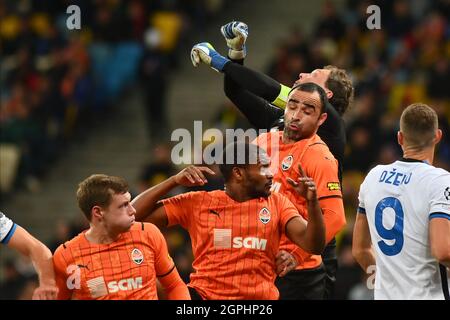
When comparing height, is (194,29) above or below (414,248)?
above

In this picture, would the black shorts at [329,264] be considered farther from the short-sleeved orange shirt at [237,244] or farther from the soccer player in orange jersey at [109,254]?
the soccer player in orange jersey at [109,254]

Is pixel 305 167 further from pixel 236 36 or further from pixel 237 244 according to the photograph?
pixel 236 36

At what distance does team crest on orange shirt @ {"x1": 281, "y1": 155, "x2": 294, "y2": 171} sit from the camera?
713 cm

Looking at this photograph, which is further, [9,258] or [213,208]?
[9,258]

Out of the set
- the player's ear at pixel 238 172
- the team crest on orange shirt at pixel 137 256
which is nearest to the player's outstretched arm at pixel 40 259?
Answer: the team crest on orange shirt at pixel 137 256

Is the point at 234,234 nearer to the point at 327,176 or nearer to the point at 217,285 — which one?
the point at 217,285

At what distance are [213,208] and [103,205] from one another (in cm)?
70

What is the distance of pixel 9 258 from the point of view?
49.6 feet

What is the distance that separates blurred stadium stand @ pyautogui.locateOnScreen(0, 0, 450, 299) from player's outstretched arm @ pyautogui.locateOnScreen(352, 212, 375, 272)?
5.83 m

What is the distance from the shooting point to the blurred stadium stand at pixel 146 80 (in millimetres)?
13812

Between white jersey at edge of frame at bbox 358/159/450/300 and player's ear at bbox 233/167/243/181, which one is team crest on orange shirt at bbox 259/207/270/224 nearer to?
player's ear at bbox 233/167/243/181

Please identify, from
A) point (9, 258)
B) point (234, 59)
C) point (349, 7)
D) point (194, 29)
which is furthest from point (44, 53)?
point (234, 59)

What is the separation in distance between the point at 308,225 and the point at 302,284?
1193 mm

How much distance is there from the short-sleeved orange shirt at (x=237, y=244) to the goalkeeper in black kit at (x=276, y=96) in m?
0.84
